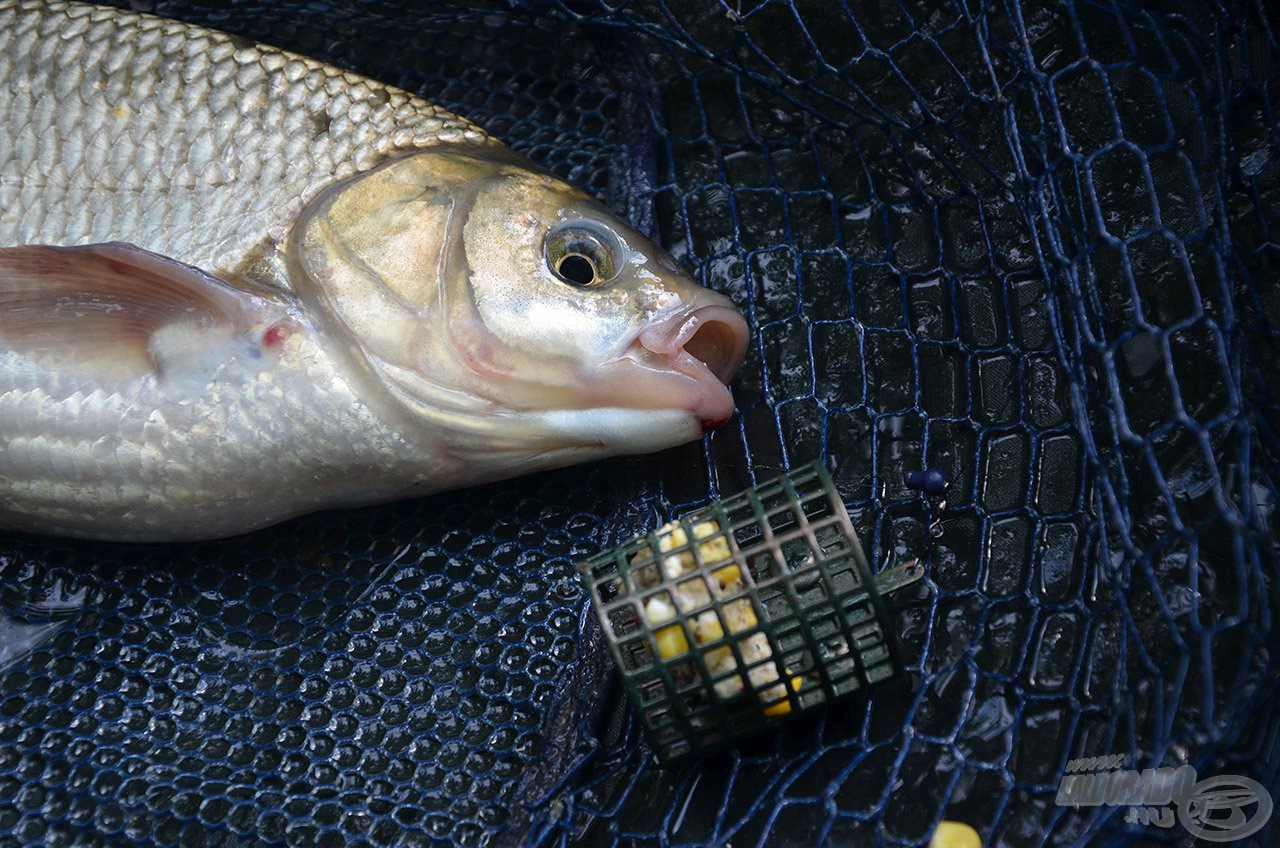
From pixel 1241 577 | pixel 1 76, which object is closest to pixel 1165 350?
pixel 1241 577

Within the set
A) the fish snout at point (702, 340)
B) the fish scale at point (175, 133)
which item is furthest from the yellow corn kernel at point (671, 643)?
the fish scale at point (175, 133)

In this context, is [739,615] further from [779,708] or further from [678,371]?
[678,371]

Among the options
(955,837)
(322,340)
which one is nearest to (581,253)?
(322,340)

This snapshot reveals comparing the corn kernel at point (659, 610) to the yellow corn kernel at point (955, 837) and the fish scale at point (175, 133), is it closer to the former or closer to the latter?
the yellow corn kernel at point (955, 837)

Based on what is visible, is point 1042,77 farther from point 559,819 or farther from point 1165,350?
point 559,819

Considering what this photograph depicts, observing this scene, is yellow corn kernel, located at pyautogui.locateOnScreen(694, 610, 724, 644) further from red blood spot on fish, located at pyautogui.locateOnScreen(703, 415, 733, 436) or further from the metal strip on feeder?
red blood spot on fish, located at pyautogui.locateOnScreen(703, 415, 733, 436)

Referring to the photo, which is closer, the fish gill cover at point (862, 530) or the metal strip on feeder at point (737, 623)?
the metal strip on feeder at point (737, 623)

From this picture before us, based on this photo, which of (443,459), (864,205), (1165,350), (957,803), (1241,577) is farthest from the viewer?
(864,205)
